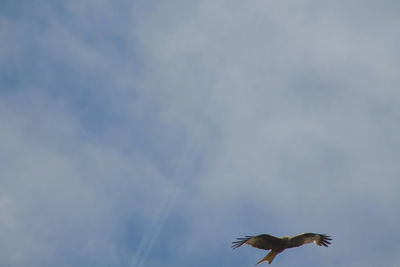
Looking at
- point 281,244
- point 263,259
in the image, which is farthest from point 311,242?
point 263,259

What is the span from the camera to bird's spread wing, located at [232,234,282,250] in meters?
23.6

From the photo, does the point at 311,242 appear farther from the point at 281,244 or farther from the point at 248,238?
the point at 248,238

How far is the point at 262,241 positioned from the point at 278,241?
134 cm

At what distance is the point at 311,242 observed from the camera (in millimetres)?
25453

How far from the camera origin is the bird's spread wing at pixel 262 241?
23.6 metres

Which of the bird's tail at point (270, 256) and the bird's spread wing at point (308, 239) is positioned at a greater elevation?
the bird's spread wing at point (308, 239)

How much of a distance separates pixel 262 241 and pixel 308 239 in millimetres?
4376

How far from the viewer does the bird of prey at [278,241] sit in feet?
77.6

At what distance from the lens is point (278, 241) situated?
2406 cm

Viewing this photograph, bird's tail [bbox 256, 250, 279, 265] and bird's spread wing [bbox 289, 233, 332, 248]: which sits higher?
bird's spread wing [bbox 289, 233, 332, 248]

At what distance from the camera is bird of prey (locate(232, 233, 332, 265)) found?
23641 mm

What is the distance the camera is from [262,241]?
78.1ft

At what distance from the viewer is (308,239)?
25.3 meters

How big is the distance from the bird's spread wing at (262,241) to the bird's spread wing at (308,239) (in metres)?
1.44
